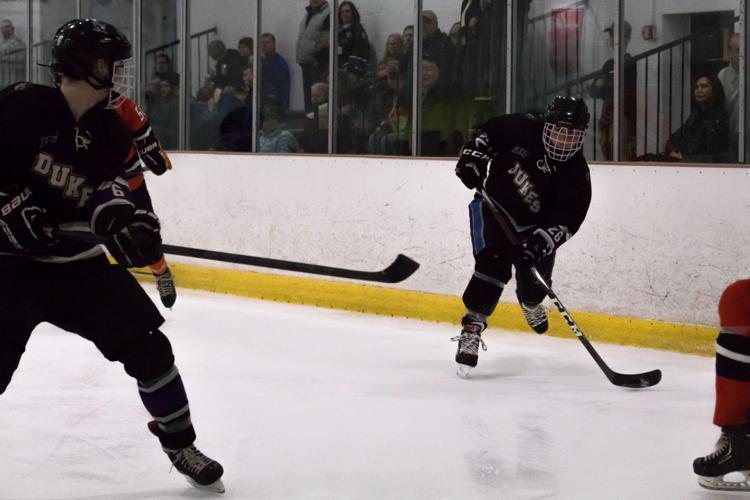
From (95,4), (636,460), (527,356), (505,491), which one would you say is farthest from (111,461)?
(95,4)

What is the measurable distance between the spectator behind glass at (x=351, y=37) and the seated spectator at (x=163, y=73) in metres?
1.45

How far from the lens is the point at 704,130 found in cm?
493

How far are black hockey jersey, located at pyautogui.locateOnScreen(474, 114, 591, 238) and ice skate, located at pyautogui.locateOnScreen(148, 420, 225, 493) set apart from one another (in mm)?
1872

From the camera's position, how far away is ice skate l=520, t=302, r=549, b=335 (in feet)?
15.0

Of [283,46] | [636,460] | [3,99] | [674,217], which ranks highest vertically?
[283,46]

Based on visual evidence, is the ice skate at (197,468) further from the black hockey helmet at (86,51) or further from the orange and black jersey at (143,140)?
the orange and black jersey at (143,140)

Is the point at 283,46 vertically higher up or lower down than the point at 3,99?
higher up

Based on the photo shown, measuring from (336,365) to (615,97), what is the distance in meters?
1.78

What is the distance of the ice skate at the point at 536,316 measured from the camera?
4.57 meters

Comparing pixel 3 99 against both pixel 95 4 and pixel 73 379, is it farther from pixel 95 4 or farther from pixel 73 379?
pixel 95 4

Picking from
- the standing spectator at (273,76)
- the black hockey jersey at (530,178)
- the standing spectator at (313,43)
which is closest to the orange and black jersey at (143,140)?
the black hockey jersey at (530,178)

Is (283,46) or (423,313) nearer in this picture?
(423,313)

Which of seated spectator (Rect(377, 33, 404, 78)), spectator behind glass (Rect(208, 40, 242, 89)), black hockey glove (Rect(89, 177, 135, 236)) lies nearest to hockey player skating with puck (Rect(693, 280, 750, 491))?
black hockey glove (Rect(89, 177, 135, 236))

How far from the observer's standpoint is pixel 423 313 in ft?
18.4
